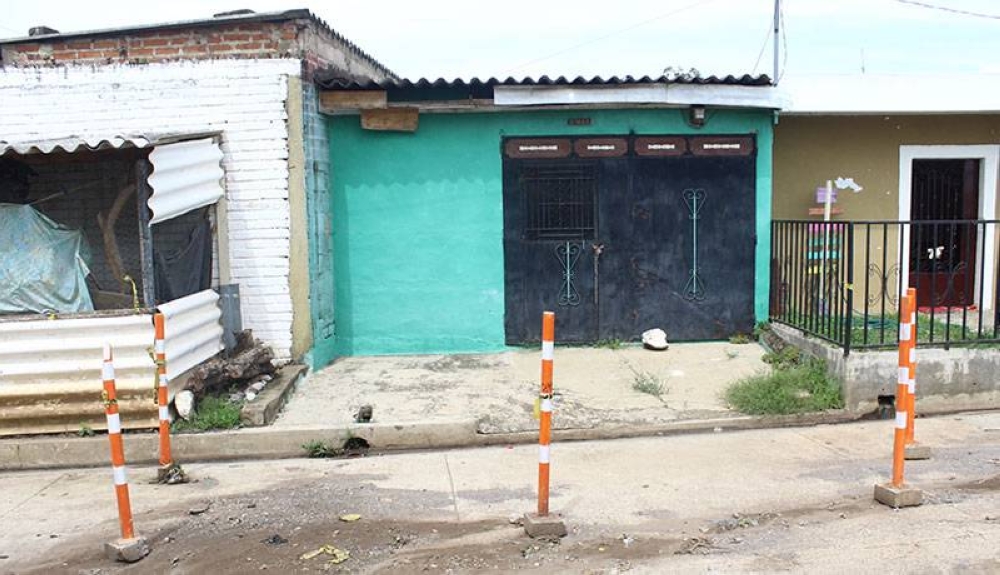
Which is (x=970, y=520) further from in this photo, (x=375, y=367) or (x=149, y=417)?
(x=149, y=417)

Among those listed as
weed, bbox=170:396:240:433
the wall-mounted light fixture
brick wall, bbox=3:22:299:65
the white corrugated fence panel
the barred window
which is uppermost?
brick wall, bbox=3:22:299:65

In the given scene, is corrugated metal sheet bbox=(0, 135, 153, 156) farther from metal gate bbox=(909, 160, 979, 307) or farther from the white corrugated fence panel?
metal gate bbox=(909, 160, 979, 307)

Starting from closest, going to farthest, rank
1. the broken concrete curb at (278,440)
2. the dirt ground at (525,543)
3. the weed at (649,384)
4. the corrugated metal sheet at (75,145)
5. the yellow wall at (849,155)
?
the dirt ground at (525,543) < the corrugated metal sheet at (75,145) < the broken concrete curb at (278,440) < the weed at (649,384) < the yellow wall at (849,155)

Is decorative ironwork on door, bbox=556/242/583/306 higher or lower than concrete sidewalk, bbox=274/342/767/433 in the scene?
higher

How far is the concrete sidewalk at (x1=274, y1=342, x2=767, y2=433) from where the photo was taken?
24.8 ft

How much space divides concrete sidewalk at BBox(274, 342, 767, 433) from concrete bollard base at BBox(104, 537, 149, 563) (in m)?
2.40

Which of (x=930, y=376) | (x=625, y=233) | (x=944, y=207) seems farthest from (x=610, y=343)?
(x=944, y=207)

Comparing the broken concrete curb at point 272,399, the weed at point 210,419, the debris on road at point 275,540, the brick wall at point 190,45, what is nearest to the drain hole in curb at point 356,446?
the broken concrete curb at point 272,399

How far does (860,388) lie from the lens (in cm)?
781

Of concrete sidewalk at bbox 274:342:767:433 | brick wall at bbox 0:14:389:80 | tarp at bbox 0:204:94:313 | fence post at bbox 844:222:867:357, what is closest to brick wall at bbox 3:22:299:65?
brick wall at bbox 0:14:389:80

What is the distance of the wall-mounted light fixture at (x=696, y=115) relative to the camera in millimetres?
9070

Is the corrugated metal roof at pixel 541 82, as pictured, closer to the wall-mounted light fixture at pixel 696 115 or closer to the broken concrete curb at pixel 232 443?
the wall-mounted light fixture at pixel 696 115

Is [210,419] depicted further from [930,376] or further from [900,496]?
[930,376]

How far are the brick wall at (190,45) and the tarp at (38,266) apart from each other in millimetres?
2136
